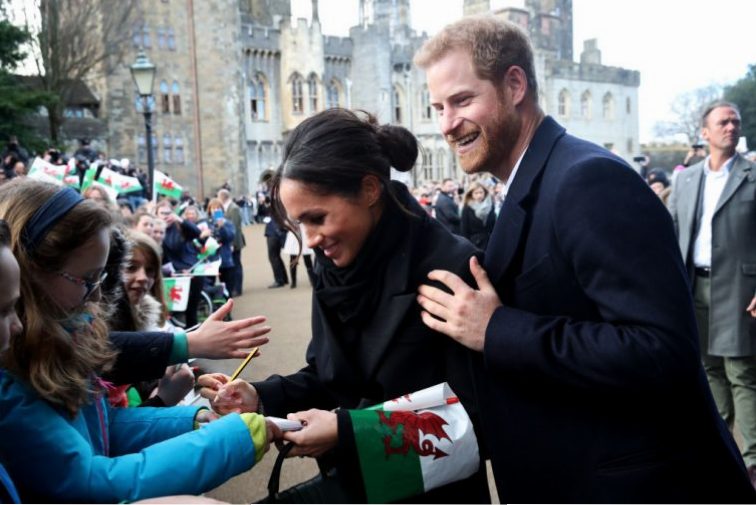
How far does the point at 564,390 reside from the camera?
66.1 inches

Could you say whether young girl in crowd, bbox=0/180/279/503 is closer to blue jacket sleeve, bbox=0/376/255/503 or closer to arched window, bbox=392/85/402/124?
blue jacket sleeve, bbox=0/376/255/503

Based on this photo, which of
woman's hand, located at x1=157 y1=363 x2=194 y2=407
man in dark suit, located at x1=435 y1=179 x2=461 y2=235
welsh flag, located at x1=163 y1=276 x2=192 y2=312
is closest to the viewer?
woman's hand, located at x1=157 y1=363 x2=194 y2=407

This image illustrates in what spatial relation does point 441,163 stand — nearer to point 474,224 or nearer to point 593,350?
point 474,224

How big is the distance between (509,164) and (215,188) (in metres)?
37.8

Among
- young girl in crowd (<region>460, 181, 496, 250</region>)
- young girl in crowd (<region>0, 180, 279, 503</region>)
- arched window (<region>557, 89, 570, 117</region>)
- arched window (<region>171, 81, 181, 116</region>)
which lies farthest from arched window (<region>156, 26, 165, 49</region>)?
young girl in crowd (<region>0, 180, 279, 503</region>)

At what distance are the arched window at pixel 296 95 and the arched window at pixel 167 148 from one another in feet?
27.3

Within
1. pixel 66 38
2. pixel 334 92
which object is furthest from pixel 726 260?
pixel 334 92

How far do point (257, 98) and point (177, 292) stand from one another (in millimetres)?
36255

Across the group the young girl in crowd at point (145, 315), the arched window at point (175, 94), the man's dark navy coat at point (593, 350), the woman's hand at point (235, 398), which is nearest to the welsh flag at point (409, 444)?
the man's dark navy coat at point (593, 350)

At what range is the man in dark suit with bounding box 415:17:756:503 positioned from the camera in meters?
1.54

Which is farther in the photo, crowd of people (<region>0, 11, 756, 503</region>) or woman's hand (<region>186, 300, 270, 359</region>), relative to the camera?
woman's hand (<region>186, 300, 270, 359</region>)

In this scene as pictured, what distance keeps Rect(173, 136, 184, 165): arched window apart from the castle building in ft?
0.18

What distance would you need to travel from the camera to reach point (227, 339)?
2510 mm

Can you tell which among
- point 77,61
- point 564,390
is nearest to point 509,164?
point 564,390
